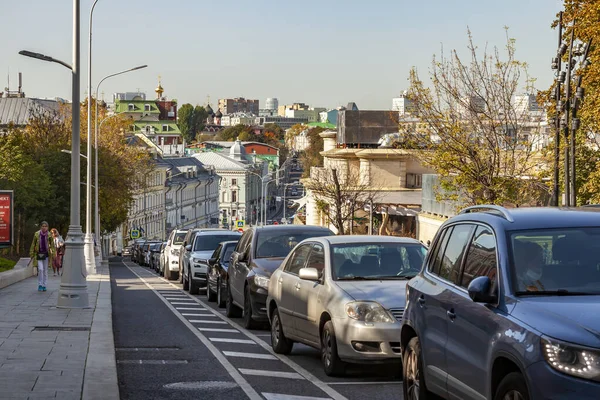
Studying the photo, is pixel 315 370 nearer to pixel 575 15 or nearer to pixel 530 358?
pixel 530 358

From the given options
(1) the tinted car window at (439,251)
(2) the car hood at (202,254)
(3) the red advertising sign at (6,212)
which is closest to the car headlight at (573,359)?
(1) the tinted car window at (439,251)

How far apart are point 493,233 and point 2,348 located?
7.66 m

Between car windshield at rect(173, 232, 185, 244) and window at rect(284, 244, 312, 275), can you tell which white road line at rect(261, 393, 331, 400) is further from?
car windshield at rect(173, 232, 185, 244)

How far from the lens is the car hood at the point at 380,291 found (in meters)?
12.2

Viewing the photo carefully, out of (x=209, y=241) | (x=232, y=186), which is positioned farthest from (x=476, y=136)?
(x=232, y=186)

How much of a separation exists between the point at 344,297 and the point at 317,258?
1.51 m

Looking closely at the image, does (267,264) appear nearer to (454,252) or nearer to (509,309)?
(454,252)

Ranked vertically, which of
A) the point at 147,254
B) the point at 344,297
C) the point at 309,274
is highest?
the point at 309,274

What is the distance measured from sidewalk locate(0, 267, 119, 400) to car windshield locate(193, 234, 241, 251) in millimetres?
8370

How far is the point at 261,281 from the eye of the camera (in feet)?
58.1

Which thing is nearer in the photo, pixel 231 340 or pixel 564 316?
pixel 564 316

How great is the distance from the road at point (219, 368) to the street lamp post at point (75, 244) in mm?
1120

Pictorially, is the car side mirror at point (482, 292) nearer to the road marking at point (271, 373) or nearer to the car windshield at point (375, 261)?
the road marking at point (271, 373)

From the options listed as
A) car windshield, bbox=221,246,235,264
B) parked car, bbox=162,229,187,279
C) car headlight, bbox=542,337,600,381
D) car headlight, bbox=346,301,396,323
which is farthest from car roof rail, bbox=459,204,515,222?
parked car, bbox=162,229,187,279
